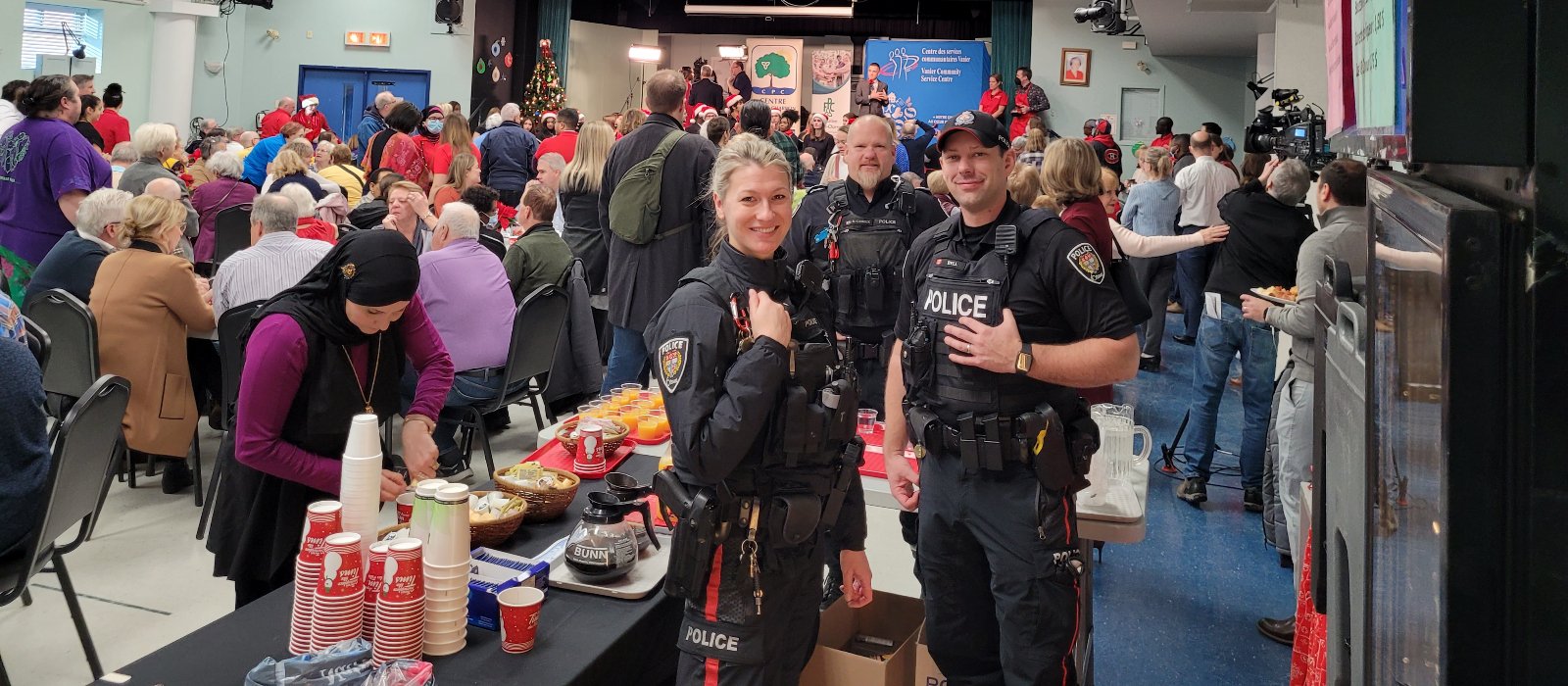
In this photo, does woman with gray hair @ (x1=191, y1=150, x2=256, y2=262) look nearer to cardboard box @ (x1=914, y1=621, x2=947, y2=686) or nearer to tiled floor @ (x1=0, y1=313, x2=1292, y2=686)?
tiled floor @ (x1=0, y1=313, x2=1292, y2=686)

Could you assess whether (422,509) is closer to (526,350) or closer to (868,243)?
(868,243)

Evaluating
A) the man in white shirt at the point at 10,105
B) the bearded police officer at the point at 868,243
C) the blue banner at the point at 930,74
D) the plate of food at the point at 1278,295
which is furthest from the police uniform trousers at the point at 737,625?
the blue banner at the point at 930,74

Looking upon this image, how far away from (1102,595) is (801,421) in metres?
2.49

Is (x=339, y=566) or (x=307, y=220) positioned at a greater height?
(x=307, y=220)

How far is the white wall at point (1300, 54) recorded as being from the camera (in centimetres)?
827

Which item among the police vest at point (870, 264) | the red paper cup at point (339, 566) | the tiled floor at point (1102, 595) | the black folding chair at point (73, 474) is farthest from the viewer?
the police vest at point (870, 264)

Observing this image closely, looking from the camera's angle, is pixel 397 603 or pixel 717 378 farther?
pixel 717 378

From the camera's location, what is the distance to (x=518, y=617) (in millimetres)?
1864

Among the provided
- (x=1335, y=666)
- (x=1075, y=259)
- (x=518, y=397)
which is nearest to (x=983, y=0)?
(x=518, y=397)

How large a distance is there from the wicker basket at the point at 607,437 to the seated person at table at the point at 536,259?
7.27 feet

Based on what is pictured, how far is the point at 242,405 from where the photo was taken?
250cm

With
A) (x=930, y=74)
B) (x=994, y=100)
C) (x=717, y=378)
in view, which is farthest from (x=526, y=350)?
(x=930, y=74)

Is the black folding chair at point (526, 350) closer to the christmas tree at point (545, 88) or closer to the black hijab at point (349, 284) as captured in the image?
the black hijab at point (349, 284)

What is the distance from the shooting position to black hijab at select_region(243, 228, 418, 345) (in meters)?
2.53
